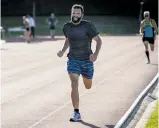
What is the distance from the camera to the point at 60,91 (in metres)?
11.8

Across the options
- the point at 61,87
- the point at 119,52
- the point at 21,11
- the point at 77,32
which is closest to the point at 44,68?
the point at 61,87

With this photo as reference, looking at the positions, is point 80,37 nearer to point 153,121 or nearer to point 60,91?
point 153,121

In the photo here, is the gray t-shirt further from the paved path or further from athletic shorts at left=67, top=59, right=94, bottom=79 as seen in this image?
the paved path

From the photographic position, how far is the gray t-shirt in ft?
27.6

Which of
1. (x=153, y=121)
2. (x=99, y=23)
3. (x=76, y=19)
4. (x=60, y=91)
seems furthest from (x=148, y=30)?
(x=99, y=23)

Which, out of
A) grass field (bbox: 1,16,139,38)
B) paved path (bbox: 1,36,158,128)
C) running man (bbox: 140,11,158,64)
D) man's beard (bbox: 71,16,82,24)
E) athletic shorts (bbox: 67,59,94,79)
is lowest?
grass field (bbox: 1,16,139,38)

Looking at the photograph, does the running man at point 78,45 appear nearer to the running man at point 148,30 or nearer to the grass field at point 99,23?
the running man at point 148,30

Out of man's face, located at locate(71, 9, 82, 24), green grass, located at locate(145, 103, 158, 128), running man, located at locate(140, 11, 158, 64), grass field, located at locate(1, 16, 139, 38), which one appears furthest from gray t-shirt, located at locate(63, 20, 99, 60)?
grass field, located at locate(1, 16, 139, 38)

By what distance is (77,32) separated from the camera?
27.6 feet

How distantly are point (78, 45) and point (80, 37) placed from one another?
0.14 metres

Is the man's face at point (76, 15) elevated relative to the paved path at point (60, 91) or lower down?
elevated

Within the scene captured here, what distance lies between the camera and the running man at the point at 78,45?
27.6 ft

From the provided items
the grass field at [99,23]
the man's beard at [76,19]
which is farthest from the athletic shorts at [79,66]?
the grass field at [99,23]

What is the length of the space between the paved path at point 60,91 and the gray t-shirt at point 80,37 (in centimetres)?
115
